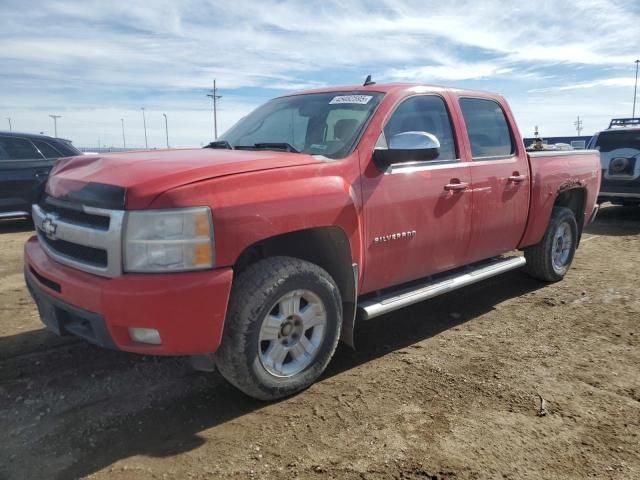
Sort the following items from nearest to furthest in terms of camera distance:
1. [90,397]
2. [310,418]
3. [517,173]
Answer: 1. [310,418]
2. [90,397]
3. [517,173]

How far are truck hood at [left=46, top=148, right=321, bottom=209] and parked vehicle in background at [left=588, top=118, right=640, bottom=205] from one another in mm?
8916

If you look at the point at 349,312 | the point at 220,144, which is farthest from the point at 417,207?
the point at 220,144

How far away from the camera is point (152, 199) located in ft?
8.59

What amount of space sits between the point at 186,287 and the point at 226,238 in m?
0.32

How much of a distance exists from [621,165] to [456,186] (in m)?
7.84

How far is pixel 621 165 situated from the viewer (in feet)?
33.5

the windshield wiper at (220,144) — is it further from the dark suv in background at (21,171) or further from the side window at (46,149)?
the side window at (46,149)

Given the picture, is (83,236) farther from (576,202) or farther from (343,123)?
(576,202)

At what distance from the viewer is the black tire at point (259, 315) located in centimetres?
289

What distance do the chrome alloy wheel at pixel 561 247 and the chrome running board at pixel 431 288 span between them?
2.72 feet

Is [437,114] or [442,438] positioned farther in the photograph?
[437,114]

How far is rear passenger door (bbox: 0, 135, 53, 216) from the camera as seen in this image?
27.9 feet

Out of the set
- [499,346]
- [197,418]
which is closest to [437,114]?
[499,346]

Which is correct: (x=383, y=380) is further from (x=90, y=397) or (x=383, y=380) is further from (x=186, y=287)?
(x=90, y=397)
